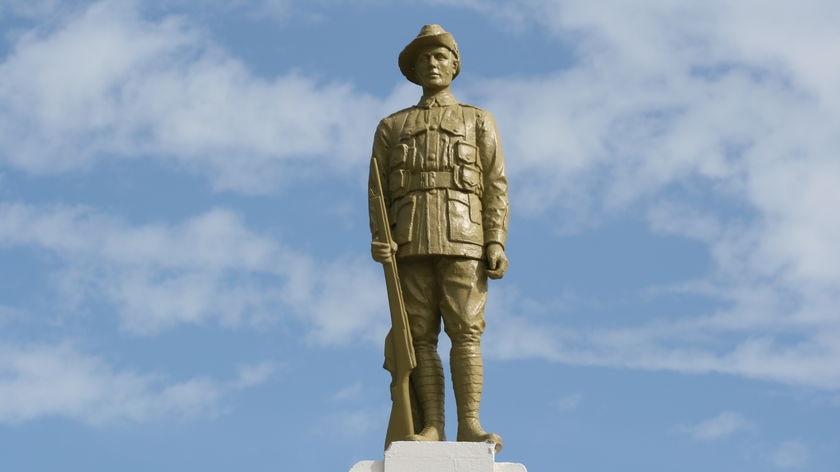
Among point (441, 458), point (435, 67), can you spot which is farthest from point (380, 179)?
point (441, 458)

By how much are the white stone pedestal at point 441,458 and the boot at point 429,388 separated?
45cm

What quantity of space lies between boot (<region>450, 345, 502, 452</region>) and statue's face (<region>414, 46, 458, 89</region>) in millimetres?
2198

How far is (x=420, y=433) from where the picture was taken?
39.9 ft

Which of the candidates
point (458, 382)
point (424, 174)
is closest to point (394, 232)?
point (424, 174)

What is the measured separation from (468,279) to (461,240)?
Result: 1.02 feet

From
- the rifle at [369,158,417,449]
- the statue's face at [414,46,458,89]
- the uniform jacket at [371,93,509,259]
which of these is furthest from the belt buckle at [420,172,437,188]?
the statue's face at [414,46,458,89]

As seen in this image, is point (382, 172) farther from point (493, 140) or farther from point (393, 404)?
point (393, 404)

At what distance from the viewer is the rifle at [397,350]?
476 inches

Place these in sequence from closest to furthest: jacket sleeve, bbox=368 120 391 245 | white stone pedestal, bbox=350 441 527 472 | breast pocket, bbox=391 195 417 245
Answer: white stone pedestal, bbox=350 441 527 472 → breast pocket, bbox=391 195 417 245 → jacket sleeve, bbox=368 120 391 245

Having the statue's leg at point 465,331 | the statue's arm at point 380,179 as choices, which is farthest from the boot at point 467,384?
the statue's arm at point 380,179

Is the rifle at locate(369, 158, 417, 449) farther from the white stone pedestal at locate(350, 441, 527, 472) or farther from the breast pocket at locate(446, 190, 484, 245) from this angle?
the breast pocket at locate(446, 190, 484, 245)

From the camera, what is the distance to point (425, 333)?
1233 cm

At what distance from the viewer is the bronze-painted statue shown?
40.0ft

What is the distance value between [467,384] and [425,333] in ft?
1.74
